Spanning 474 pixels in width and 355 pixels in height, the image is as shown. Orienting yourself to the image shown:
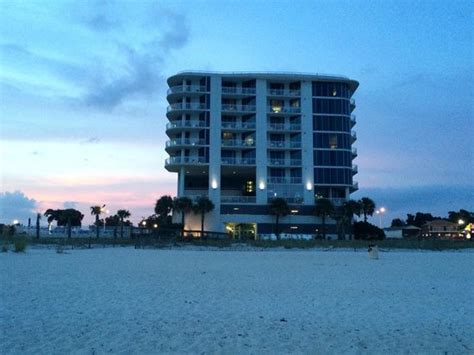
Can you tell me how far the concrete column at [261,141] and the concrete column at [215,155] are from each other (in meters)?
5.84

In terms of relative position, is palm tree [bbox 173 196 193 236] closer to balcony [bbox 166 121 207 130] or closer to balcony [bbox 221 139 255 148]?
balcony [bbox 221 139 255 148]

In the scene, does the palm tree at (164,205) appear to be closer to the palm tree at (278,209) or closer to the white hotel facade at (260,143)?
the white hotel facade at (260,143)

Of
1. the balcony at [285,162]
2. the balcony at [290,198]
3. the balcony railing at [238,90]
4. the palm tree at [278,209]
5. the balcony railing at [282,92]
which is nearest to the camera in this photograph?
the palm tree at [278,209]

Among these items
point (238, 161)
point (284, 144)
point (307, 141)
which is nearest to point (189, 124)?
point (238, 161)

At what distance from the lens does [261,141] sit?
227 feet

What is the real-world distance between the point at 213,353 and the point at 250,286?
640 centimetres

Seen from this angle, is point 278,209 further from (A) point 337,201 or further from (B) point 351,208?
(B) point 351,208

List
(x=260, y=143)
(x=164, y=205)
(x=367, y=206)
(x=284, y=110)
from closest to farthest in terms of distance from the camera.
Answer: (x=164, y=205) < (x=367, y=206) < (x=260, y=143) < (x=284, y=110)

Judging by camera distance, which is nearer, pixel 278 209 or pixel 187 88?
pixel 278 209

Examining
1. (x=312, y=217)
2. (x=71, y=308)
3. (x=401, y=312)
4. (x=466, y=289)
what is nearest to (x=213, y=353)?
(x=71, y=308)

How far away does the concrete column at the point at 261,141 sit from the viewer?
67125mm

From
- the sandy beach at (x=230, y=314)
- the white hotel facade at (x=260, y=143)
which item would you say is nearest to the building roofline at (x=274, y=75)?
the white hotel facade at (x=260, y=143)

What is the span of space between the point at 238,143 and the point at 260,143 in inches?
131

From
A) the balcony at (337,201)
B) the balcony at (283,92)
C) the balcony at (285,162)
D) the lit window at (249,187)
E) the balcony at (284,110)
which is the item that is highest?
the balcony at (283,92)
